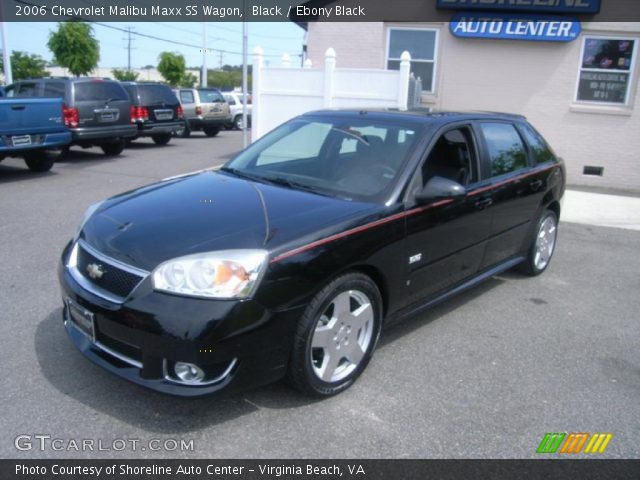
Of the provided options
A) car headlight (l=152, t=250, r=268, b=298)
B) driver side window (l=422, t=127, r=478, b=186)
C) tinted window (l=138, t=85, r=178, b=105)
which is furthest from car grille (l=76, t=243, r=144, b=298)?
tinted window (l=138, t=85, r=178, b=105)

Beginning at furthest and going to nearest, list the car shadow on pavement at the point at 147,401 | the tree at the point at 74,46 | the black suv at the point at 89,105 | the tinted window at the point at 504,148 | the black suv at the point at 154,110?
the tree at the point at 74,46, the black suv at the point at 154,110, the black suv at the point at 89,105, the tinted window at the point at 504,148, the car shadow on pavement at the point at 147,401

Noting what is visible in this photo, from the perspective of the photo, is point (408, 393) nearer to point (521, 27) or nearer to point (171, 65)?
point (521, 27)

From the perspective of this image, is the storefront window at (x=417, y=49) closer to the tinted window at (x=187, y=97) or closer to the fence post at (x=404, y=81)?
the fence post at (x=404, y=81)

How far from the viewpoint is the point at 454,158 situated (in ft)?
14.3

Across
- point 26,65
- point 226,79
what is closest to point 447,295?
point 26,65

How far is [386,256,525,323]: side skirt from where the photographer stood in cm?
385

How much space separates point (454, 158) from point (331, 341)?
192cm

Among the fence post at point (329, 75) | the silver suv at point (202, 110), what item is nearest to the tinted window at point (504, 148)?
the fence post at point (329, 75)

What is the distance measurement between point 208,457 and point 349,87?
9147mm

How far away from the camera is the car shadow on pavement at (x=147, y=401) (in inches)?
119

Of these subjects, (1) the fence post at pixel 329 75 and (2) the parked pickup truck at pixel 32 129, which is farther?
(1) the fence post at pixel 329 75

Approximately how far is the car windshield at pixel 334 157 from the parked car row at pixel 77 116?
6811 millimetres
